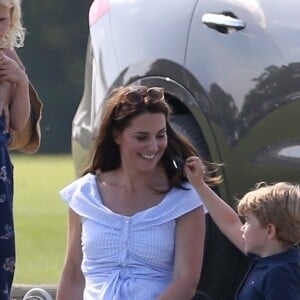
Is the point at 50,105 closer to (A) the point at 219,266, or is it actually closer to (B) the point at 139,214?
(A) the point at 219,266

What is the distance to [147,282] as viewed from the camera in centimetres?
477

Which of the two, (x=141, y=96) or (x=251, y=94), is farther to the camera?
(x=251, y=94)

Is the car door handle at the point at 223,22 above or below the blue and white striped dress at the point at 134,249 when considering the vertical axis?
above

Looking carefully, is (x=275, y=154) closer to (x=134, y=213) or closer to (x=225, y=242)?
(x=225, y=242)

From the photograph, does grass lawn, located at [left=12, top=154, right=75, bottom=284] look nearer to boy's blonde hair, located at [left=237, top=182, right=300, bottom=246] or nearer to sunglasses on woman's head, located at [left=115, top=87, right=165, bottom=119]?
sunglasses on woman's head, located at [left=115, top=87, right=165, bottom=119]

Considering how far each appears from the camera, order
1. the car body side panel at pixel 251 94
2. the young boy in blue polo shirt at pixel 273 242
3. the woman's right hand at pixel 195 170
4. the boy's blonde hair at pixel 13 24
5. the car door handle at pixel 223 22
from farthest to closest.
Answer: the car door handle at pixel 223 22 < the car body side panel at pixel 251 94 < the woman's right hand at pixel 195 170 < the boy's blonde hair at pixel 13 24 < the young boy in blue polo shirt at pixel 273 242

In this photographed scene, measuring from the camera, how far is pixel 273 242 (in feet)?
14.6

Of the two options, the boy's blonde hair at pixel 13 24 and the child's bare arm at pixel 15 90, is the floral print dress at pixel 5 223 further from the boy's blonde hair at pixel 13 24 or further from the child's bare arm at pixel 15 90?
the boy's blonde hair at pixel 13 24

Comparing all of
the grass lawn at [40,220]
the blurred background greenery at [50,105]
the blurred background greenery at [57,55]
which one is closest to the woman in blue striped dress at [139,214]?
the grass lawn at [40,220]

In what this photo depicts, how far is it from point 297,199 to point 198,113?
1578mm

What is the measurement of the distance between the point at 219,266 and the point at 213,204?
1055mm

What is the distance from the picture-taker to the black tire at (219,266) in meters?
5.84

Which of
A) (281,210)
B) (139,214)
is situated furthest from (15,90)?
(281,210)

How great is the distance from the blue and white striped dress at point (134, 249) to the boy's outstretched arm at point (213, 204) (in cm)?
4
